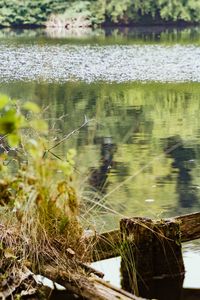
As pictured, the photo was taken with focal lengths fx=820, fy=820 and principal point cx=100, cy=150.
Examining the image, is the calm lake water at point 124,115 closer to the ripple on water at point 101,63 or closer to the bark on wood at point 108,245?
the ripple on water at point 101,63

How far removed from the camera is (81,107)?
58.5ft

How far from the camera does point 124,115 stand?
16.7 metres

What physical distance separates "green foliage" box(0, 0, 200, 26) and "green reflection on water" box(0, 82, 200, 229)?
37.5 m

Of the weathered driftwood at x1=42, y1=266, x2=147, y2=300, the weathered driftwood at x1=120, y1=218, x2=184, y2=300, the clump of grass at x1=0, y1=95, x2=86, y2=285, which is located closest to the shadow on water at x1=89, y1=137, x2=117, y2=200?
the weathered driftwood at x1=120, y1=218, x2=184, y2=300

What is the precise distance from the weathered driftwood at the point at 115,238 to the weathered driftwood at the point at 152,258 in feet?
0.29

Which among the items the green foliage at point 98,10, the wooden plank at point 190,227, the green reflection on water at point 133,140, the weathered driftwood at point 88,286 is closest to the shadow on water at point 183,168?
the green reflection on water at point 133,140

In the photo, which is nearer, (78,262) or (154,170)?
(78,262)

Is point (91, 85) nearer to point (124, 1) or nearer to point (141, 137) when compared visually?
point (141, 137)

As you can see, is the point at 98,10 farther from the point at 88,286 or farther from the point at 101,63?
the point at 88,286

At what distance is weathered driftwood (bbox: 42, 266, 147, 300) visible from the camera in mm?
4082

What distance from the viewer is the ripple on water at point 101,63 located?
2577 centimetres

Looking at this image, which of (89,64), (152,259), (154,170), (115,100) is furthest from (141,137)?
(89,64)

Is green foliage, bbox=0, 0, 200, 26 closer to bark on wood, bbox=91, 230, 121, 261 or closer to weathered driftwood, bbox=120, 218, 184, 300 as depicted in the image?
weathered driftwood, bbox=120, 218, 184, 300

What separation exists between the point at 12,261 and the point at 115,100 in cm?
1543
